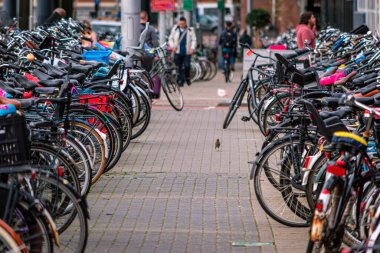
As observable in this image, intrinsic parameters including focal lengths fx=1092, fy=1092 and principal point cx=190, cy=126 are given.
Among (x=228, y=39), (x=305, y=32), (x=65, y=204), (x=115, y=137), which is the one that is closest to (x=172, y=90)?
(x=305, y=32)

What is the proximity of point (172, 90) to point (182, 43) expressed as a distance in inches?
265

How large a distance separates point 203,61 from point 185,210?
19.9 metres

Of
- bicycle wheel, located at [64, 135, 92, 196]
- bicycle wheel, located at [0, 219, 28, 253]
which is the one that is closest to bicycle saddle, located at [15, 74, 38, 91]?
bicycle wheel, located at [64, 135, 92, 196]

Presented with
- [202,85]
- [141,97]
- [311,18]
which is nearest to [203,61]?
[202,85]

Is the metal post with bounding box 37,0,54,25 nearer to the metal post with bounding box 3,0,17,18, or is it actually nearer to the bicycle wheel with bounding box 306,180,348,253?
the metal post with bounding box 3,0,17,18

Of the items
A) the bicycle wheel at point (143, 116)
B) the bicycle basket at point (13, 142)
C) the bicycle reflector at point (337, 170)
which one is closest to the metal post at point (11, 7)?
the bicycle wheel at point (143, 116)

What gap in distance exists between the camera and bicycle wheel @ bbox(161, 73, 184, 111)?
17.7 m

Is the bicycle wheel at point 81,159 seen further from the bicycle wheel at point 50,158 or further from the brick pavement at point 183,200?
the bicycle wheel at point 50,158

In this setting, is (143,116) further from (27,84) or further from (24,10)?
(24,10)

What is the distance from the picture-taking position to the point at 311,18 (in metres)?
19.0

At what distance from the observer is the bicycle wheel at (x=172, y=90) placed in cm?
1766

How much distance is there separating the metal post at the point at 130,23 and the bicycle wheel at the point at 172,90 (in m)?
0.78

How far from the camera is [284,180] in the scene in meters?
8.63

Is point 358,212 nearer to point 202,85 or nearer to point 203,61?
point 202,85
